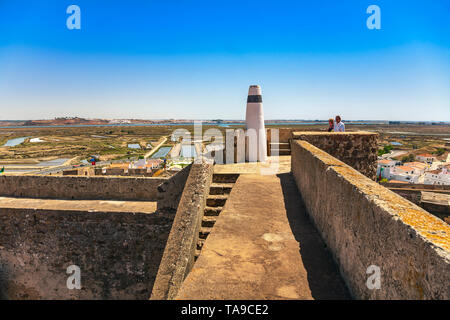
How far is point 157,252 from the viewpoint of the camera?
6.87 m

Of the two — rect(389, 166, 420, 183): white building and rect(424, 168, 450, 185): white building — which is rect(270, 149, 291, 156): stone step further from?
rect(389, 166, 420, 183): white building

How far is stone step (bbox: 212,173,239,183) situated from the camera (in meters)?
7.16

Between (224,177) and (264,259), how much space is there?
3953mm

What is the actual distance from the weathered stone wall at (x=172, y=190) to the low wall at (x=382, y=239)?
343 cm

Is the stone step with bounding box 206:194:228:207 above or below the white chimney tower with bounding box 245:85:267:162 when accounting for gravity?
below

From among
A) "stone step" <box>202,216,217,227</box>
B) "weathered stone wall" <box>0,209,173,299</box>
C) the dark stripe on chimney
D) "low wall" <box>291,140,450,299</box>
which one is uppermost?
the dark stripe on chimney

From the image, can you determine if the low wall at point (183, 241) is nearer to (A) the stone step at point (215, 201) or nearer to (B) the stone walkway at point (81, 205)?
(A) the stone step at point (215, 201)

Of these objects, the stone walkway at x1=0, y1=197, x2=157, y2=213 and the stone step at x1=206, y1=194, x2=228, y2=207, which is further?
the stone walkway at x1=0, y1=197, x2=157, y2=213

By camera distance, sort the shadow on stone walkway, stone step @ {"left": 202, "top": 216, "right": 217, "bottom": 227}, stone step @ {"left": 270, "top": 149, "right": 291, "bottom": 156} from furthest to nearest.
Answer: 1. stone step @ {"left": 270, "top": 149, "right": 291, "bottom": 156}
2. stone step @ {"left": 202, "top": 216, "right": 217, "bottom": 227}
3. the shadow on stone walkway

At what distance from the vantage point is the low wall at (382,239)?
1.47 m

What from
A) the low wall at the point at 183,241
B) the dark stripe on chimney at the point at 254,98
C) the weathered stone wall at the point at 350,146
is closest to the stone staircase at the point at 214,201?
the low wall at the point at 183,241

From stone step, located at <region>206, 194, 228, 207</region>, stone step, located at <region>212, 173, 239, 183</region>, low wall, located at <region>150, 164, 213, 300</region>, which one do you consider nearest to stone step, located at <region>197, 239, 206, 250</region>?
low wall, located at <region>150, 164, 213, 300</region>

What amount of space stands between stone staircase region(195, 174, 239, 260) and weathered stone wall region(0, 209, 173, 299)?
1.25 m
